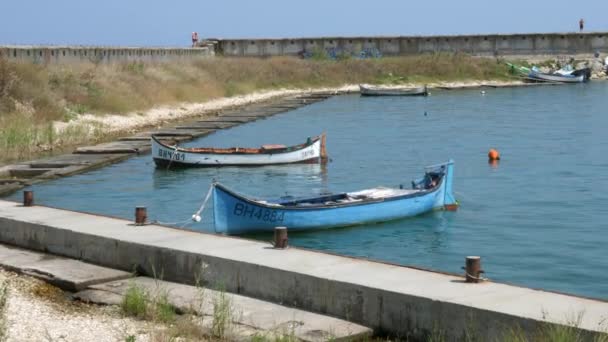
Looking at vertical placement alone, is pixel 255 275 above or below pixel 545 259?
above

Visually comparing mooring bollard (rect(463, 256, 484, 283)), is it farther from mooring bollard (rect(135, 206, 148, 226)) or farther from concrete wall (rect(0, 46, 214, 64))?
concrete wall (rect(0, 46, 214, 64))

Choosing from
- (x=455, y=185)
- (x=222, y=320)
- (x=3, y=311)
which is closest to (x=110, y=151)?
(x=455, y=185)

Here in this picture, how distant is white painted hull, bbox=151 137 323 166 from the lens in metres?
35.1

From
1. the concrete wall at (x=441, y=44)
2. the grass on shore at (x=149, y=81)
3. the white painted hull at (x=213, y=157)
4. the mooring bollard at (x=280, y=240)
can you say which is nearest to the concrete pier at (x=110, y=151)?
the grass on shore at (x=149, y=81)

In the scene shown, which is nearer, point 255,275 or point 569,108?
point 255,275

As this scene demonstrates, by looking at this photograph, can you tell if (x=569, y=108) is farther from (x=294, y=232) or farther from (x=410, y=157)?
(x=294, y=232)

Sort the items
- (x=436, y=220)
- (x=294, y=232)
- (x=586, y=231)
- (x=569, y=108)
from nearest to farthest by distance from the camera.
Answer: (x=294, y=232), (x=586, y=231), (x=436, y=220), (x=569, y=108)

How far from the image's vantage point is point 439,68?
10362 cm

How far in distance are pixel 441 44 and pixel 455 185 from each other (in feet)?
266

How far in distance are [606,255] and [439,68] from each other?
83.0 metres

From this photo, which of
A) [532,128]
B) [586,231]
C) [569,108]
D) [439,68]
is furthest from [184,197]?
[439,68]

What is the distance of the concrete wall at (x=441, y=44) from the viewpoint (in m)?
109

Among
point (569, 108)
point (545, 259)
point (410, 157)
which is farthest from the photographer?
point (569, 108)

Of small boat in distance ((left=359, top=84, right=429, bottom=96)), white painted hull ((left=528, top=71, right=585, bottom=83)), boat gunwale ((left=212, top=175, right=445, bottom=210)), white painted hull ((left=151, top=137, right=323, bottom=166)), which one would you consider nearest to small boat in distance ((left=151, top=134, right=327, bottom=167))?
white painted hull ((left=151, top=137, right=323, bottom=166))
